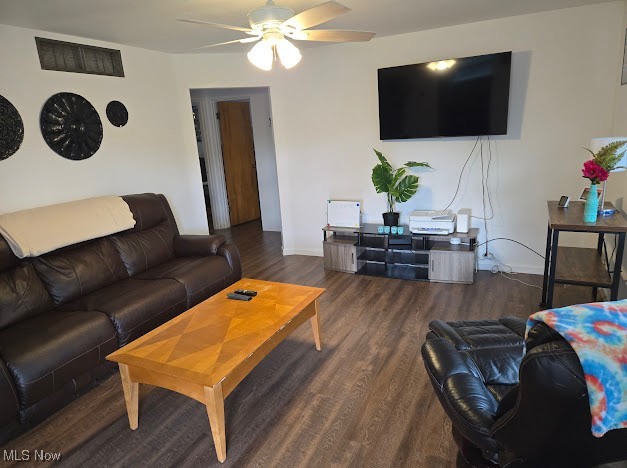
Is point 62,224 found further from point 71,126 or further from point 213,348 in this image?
point 213,348

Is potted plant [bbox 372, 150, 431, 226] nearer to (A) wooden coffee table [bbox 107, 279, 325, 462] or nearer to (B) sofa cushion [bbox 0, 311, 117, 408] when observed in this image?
Result: (A) wooden coffee table [bbox 107, 279, 325, 462]

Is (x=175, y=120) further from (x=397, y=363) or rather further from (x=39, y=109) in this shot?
(x=397, y=363)

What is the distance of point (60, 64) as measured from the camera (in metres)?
3.25

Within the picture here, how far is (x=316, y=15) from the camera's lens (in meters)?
2.02

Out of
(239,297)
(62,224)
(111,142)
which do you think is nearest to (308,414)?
(239,297)

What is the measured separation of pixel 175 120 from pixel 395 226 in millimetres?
2672

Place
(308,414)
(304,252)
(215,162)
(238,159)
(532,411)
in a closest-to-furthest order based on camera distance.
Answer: (532,411), (308,414), (304,252), (215,162), (238,159)

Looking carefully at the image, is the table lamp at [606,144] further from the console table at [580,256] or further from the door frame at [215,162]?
the door frame at [215,162]

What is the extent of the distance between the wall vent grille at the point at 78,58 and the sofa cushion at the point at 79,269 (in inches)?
58.1

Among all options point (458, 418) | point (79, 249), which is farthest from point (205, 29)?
point (458, 418)

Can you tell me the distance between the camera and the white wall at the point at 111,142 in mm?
2975

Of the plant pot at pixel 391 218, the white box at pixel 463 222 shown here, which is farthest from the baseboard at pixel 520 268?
the plant pot at pixel 391 218

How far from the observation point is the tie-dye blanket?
0.84 m

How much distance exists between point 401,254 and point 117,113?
3.16 meters
